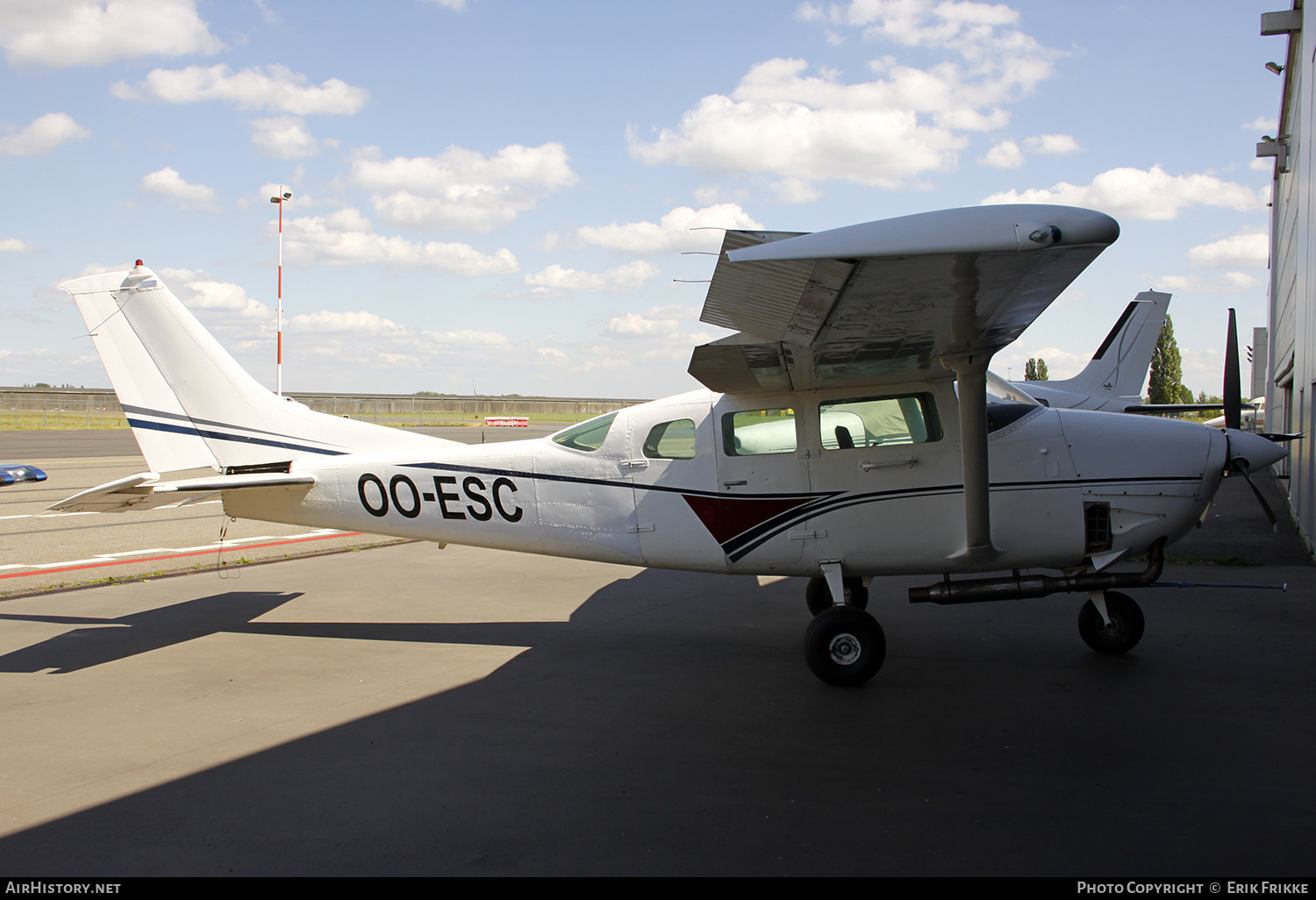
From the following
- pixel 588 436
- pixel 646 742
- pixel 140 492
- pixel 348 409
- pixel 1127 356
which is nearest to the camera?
pixel 646 742

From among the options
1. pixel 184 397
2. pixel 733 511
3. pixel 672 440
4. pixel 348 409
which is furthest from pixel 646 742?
pixel 348 409

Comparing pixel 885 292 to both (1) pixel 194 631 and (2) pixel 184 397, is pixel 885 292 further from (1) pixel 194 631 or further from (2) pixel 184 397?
(1) pixel 194 631

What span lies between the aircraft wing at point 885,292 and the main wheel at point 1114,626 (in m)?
2.24

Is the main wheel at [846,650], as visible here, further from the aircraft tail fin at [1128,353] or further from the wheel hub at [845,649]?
the aircraft tail fin at [1128,353]

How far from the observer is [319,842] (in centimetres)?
351

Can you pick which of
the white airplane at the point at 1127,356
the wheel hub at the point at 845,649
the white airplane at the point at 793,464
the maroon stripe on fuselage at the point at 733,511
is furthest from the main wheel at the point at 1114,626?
the white airplane at the point at 1127,356

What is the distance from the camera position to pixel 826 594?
7473 mm

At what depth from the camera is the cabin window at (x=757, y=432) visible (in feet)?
21.0

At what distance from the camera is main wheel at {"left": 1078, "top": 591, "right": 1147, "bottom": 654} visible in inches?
245

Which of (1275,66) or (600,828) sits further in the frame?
(1275,66)

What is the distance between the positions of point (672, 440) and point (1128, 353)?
50.9 feet

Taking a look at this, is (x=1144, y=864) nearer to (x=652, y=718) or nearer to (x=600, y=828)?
(x=600, y=828)
